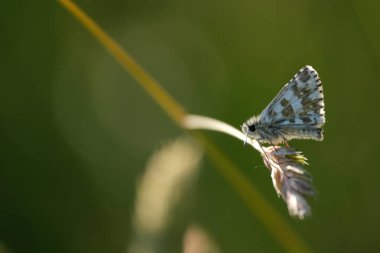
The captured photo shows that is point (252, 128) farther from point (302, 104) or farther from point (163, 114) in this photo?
point (163, 114)

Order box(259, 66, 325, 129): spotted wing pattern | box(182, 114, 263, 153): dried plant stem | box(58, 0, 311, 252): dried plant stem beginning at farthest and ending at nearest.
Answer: box(259, 66, 325, 129): spotted wing pattern → box(182, 114, 263, 153): dried plant stem → box(58, 0, 311, 252): dried plant stem

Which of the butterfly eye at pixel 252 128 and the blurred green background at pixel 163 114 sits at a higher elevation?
the blurred green background at pixel 163 114

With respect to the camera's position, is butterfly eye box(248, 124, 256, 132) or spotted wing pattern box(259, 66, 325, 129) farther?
butterfly eye box(248, 124, 256, 132)

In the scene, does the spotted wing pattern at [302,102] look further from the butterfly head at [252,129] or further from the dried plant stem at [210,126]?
the dried plant stem at [210,126]

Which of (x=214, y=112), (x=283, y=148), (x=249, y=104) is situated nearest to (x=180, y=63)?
(x=214, y=112)

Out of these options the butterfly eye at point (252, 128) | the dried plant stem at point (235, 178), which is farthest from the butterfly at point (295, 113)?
the dried plant stem at point (235, 178)

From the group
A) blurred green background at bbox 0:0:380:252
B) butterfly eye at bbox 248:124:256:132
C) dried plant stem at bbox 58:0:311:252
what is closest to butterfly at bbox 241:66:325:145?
butterfly eye at bbox 248:124:256:132

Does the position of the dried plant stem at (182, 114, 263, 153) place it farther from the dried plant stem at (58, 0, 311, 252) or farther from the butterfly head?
the butterfly head
